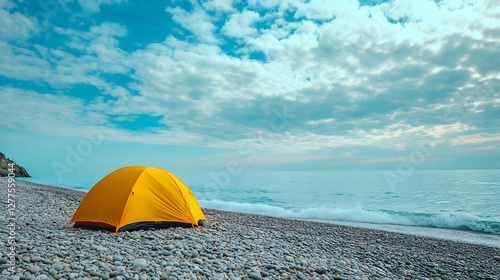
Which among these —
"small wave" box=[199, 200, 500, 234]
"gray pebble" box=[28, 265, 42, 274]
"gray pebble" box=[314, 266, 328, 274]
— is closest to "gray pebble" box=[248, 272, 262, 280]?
"gray pebble" box=[314, 266, 328, 274]

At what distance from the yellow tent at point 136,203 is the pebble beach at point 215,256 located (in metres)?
0.51

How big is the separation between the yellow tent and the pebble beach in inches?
20.2

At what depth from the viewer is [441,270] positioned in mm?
7609

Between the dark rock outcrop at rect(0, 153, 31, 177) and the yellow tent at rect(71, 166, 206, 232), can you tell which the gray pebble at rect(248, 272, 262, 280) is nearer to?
the yellow tent at rect(71, 166, 206, 232)

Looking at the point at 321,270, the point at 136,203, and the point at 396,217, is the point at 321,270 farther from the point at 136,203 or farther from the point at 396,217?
the point at 396,217

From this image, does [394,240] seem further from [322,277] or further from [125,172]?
[125,172]

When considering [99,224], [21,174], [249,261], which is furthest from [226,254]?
[21,174]

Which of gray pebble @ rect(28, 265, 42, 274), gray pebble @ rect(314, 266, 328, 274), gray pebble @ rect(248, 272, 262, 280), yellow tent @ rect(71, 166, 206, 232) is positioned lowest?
gray pebble @ rect(314, 266, 328, 274)

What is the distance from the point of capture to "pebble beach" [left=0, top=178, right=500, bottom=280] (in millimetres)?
5000

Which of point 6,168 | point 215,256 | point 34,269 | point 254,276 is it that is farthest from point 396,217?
point 6,168

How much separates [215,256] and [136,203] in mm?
3873

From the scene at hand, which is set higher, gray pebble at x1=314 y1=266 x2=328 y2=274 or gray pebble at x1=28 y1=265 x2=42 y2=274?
gray pebble at x1=28 y1=265 x2=42 y2=274

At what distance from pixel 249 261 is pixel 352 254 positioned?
12.8ft

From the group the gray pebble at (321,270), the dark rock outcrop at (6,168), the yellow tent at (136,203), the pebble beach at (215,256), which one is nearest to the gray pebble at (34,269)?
the pebble beach at (215,256)
